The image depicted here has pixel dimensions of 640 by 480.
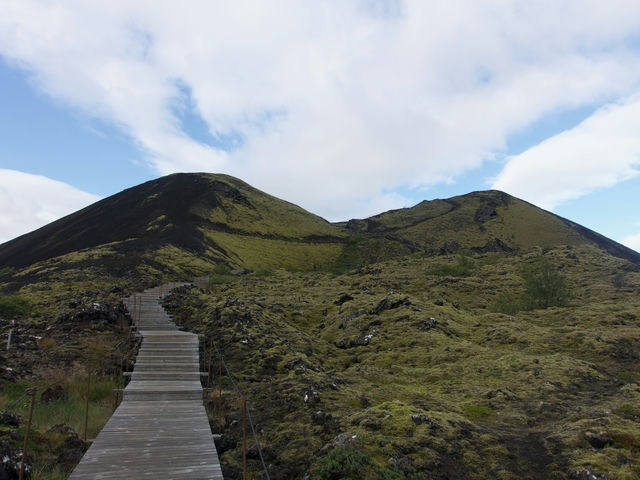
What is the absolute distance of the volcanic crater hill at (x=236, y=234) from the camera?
208 ft

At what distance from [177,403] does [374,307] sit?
15.9 metres

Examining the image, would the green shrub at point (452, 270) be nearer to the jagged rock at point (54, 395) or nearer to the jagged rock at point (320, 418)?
the jagged rock at point (320, 418)

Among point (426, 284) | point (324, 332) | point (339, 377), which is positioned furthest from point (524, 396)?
point (426, 284)

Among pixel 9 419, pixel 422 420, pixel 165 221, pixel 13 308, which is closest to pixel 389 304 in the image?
pixel 422 420

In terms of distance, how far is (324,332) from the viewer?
24.5m

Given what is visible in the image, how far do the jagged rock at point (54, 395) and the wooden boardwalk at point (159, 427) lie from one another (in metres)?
1.98

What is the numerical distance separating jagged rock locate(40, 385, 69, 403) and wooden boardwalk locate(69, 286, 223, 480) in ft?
6.51

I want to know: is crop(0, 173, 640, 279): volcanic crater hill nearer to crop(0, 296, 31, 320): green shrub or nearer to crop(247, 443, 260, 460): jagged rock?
crop(0, 296, 31, 320): green shrub

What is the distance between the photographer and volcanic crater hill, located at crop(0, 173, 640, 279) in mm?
63250

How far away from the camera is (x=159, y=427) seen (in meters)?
9.99

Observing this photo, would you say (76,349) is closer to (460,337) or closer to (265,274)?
(460,337)

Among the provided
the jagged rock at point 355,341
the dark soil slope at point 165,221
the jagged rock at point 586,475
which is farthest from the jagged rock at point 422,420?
the dark soil slope at point 165,221

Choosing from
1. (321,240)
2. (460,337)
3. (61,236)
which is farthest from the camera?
(321,240)

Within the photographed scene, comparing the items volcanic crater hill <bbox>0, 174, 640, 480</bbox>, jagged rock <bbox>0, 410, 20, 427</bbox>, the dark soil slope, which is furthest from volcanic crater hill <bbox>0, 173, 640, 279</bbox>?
jagged rock <bbox>0, 410, 20, 427</bbox>
